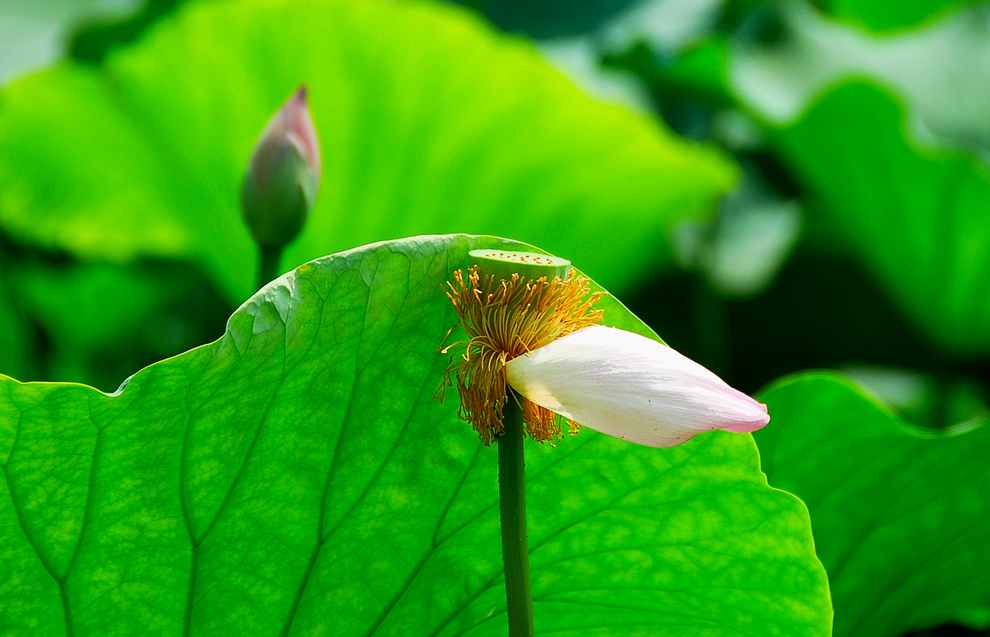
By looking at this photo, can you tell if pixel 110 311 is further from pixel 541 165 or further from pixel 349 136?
pixel 541 165

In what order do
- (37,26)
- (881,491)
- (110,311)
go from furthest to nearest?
(110,311) < (37,26) < (881,491)

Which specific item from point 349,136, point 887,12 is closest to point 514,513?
point 349,136

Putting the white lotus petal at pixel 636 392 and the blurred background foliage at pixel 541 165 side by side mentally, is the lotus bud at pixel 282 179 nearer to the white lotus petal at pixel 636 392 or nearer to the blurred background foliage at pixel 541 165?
the white lotus petal at pixel 636 392

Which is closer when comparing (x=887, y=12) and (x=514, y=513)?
(x=514, y=513)

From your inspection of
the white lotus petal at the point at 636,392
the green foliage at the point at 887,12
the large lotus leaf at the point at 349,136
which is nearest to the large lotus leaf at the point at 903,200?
the large lotus leaf at the point at 349,136

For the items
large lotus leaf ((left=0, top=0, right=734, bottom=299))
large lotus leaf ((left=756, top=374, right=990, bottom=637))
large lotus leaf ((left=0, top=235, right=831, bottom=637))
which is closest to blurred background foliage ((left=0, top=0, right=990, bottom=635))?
large lotus leaf ((left=0, top=0, right=734, bottom=299))

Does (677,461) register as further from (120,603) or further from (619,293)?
(619,293)

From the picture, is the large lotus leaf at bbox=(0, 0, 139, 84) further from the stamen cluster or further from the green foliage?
the stamen cluster
